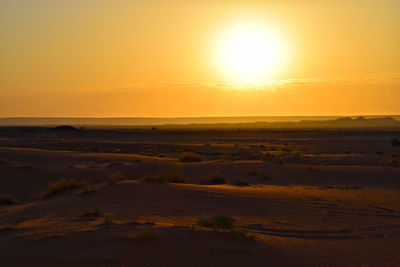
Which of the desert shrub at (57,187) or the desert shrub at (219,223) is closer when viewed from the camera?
the desert shrub at (219,223)

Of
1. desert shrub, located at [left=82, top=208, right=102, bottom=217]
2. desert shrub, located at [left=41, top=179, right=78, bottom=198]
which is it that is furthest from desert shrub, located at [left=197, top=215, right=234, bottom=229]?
desert shrub, located at [left=41, top=179, right=78, bottom=198]

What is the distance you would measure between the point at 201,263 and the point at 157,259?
2.79 ft

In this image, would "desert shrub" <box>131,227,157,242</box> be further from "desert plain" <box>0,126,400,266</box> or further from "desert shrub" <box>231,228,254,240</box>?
"desert shrub" <box>231,228,254,240</box>

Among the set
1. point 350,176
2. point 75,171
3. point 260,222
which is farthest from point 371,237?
point 75,171

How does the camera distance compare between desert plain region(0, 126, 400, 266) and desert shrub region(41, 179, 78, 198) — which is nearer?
desert plain region(0, 126, 400, 266)

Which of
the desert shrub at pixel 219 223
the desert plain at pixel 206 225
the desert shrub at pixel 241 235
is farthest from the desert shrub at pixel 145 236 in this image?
the desert shrub at pixel 241 235

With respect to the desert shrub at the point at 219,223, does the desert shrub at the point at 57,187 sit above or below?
below

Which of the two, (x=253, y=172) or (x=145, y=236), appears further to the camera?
(x=253, y=172)

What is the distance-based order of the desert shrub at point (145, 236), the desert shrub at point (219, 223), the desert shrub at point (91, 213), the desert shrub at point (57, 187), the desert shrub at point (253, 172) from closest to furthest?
1. the desert shrub at point (145, 236)
2. the desert shrub at point (219, 223)
3. the desert shrub at point (91, 213)
4. the desert shrub at point (57, 187)
5. the desert shrub at point (253, 172)

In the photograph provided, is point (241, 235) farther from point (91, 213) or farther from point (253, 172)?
point (253, 172)

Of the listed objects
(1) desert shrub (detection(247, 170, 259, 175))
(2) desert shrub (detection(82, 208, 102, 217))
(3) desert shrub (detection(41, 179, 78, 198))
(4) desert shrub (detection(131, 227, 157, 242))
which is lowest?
(1) desert shrub (detection(247, 170, 259, 175))

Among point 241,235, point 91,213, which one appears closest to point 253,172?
point 91,213

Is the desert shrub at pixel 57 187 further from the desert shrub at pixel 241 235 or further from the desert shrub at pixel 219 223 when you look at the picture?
the desert shrub at pixel 241 235

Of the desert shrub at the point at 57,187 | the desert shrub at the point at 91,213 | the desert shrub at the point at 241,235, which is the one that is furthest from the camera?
the desert shrub at the point at 57,187
